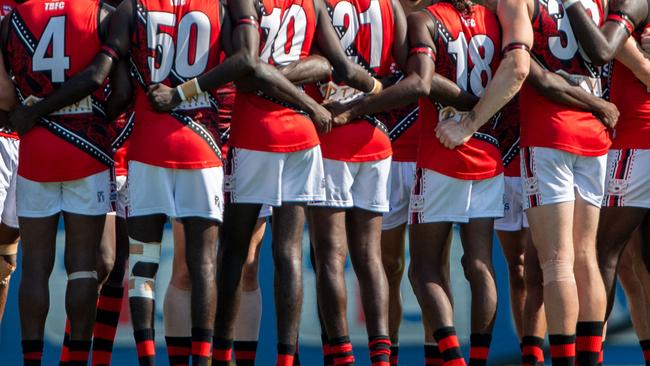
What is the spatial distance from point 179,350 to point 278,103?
1.51m

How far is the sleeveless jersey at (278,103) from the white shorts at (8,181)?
6.81ft

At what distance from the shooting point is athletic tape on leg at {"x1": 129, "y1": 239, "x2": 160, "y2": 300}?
693 centimetres

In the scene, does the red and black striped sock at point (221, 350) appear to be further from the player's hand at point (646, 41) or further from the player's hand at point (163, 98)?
the player's hand at point (646, 41)

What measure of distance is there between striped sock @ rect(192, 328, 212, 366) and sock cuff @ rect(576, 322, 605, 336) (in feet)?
7.34

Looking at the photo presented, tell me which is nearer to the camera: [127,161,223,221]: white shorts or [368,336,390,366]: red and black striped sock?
[127,161,223,221]: white shorts

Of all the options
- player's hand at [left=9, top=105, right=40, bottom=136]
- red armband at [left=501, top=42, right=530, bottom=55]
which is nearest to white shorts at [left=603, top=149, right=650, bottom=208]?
red armband at [left=501, top=42, right=530, bottom=55]

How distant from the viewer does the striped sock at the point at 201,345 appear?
689 centimetres

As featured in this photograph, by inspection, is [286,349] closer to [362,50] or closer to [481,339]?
[481,339]

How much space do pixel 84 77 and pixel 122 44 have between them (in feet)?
0.94

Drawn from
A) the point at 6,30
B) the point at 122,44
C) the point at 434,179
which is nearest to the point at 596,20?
the point at 434,179

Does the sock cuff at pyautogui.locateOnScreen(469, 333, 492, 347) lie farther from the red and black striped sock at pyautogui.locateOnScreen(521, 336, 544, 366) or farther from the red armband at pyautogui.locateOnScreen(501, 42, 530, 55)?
the red armband at pyautogui.locateOnScreen(501, 42, 530, 55)

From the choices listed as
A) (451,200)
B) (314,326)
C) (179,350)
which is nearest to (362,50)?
(451,200)

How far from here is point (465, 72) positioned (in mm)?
7566

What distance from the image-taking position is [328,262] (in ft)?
23.9
